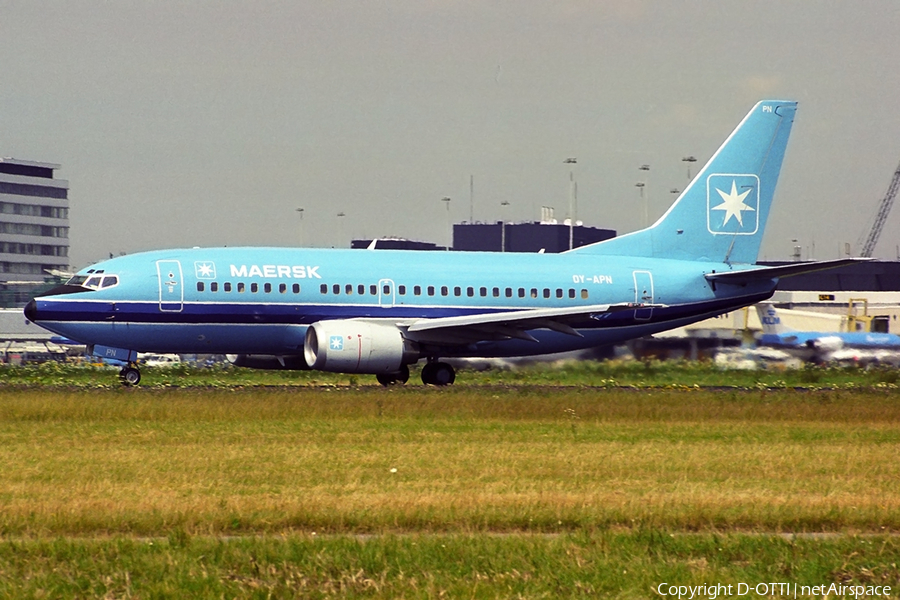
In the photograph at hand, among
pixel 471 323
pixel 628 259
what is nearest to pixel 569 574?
pixel 471 323

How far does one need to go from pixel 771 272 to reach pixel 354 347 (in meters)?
14.4

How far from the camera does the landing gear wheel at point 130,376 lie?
115 feet

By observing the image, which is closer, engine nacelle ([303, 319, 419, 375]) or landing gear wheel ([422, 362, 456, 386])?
engine nacelle ([303, 319, 419, 375])

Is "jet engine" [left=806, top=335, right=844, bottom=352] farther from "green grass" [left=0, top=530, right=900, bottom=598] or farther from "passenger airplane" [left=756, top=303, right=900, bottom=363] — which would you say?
"green grass" [left=0, top=530, right=900, bottom=598]

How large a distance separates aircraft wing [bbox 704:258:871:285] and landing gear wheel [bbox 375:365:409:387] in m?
11.1

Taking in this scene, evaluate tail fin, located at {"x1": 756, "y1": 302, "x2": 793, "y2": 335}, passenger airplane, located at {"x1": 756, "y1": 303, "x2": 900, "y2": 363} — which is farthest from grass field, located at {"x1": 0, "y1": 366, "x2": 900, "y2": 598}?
tail fin, located at {"x1": 756, "y1": 302, "x2": 793, "y2": 335}

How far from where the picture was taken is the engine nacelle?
115 feet

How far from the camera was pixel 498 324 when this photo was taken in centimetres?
3684

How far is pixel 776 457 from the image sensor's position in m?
20.3

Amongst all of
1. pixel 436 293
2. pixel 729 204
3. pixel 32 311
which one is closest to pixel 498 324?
pixel 436 293

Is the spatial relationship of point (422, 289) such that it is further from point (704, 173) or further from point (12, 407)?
point (12, 407)

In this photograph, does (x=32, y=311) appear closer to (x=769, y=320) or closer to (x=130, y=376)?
(x=130, y=376)

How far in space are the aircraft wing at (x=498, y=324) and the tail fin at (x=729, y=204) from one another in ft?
21.8

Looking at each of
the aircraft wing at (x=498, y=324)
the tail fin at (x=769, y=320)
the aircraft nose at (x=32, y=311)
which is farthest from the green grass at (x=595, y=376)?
the tail fin at (x=769, y=320)
